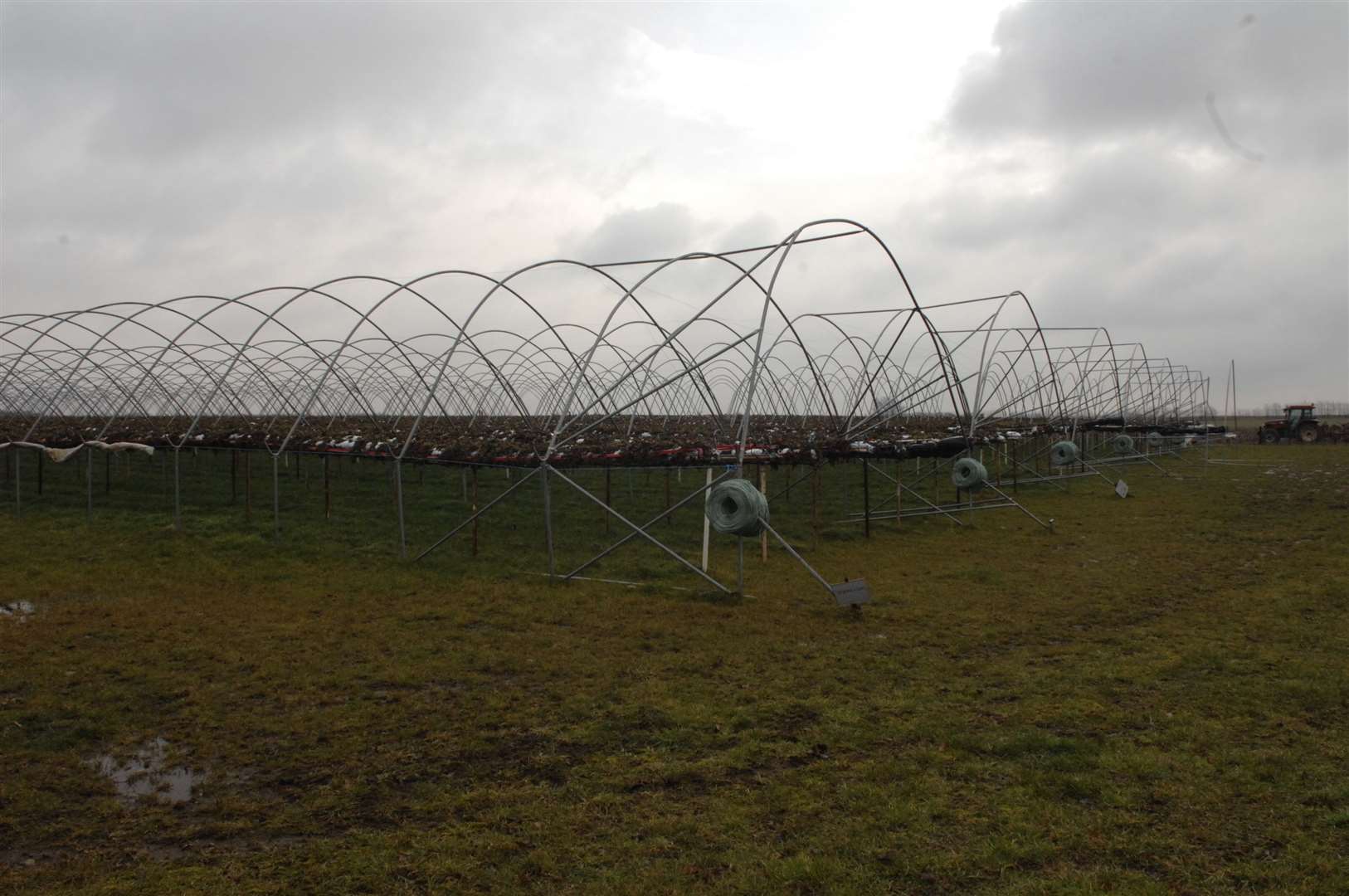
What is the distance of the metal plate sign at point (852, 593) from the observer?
1090 centimetres

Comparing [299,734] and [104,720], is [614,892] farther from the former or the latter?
[104,720]

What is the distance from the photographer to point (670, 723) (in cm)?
718

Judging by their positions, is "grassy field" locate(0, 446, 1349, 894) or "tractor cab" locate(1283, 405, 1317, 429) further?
"tractor cab" locate(1283, 405, 1317, 429)

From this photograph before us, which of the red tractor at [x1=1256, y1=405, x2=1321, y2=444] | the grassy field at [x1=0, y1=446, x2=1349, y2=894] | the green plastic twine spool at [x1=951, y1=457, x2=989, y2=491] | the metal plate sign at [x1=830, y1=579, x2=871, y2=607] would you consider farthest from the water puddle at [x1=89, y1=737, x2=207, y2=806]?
the red tractor at [x1=1256, y1=405, x2=1321, y2=444]

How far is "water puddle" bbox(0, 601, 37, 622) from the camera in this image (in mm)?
10332

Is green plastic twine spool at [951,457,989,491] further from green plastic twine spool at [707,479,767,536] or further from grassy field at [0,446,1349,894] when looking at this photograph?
green plastic twine spool at [707,479,767,536]

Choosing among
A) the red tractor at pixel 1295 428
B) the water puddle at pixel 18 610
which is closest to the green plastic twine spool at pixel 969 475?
the water puddle at pixel 18 610

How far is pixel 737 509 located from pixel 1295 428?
56397mm

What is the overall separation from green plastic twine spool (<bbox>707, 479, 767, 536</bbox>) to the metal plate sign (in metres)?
1.27

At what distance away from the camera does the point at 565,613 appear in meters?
11.1

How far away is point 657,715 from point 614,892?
277cm

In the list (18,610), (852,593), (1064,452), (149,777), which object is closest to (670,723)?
(149,777)

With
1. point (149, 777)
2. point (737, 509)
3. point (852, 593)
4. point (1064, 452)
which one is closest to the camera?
point (149, 777)

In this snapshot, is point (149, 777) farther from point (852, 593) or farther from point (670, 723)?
point (852, 593)
